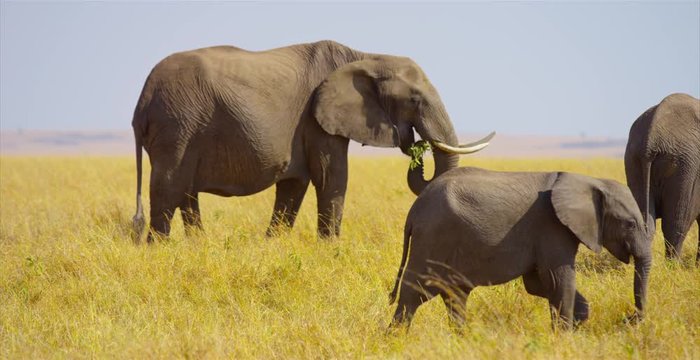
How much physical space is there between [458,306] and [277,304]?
1.83 m

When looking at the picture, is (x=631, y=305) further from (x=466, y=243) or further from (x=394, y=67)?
(x=394, y=67)

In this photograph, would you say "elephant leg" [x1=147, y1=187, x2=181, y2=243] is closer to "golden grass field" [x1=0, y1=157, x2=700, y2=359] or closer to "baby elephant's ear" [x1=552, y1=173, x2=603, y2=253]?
"golden grass field" [x1=0, y1=157, x2=700, y2=359]

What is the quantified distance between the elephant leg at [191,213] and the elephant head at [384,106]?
1.50 meters

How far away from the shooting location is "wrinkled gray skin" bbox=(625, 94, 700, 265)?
8.48m

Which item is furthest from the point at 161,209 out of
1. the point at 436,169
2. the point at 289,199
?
the point at 436,169

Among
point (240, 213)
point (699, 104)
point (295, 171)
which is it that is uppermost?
point (699, 104)

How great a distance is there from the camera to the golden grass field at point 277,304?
18.5 feet

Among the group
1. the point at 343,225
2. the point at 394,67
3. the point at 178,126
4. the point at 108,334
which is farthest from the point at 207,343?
the point at 343,225

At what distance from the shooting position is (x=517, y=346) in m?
5.05

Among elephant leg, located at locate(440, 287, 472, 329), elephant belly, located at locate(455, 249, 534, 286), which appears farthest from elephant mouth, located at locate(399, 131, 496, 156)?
elephant belly, located at locate(455, 249, 534, 286)

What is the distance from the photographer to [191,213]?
973 cm

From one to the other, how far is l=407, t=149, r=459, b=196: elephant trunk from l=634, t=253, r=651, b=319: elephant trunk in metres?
3.22

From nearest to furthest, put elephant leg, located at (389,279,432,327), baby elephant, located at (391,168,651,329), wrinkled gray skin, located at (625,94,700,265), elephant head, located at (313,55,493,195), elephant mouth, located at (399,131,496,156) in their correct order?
1. baby elephant, located at (391,168,651,329)
2. elephant leg, located at (389,279,432,327)
3. wrinkled gray skin, located at (625,94,700,265)
4. elephant mouth, located at (399,131,496,156)
5. elephant head, located at (313,55,493,195)

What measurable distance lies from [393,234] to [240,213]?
131 inches
